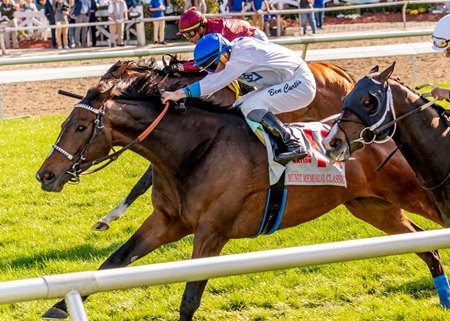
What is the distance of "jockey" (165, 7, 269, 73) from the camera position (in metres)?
7.33

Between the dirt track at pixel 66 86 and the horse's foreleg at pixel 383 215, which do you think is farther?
the dirt track at pixel 66 86

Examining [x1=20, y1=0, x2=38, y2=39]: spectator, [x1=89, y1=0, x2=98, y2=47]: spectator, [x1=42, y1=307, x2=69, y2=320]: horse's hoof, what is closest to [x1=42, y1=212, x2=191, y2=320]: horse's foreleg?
[x1=42, y1=307, x2=69, y2=320]: horse's hoof

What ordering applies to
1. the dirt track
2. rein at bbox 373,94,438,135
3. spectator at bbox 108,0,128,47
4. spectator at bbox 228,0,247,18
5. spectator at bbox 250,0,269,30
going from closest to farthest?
rein at bbox 373,94,438,135 → the dirt track → spectator at bbox 108,0,128,47 → spectator at bbox 250,0,269,30 → spectator at bbox 228,0,247,18

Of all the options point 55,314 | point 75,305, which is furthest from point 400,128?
point 75,305

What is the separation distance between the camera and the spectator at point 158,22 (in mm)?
23969

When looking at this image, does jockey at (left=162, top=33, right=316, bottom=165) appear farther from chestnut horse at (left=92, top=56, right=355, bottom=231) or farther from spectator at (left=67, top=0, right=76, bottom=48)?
spectator at (left=67, top=0, right=76, bottom=48)

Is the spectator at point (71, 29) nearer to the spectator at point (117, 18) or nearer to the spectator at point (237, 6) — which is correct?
the spectator at point (117, 18)

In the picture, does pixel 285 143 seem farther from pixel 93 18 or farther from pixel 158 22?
pixel 93 18

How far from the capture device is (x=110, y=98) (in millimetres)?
5844

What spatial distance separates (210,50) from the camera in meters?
5.95

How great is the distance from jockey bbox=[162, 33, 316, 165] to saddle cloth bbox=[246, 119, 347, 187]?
→ 0.06m

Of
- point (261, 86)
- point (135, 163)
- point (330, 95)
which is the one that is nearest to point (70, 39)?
point (135, 163)

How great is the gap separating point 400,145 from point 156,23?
1915cm

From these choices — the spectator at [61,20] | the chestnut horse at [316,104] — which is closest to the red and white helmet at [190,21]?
the chestnut horse at [316,104]
